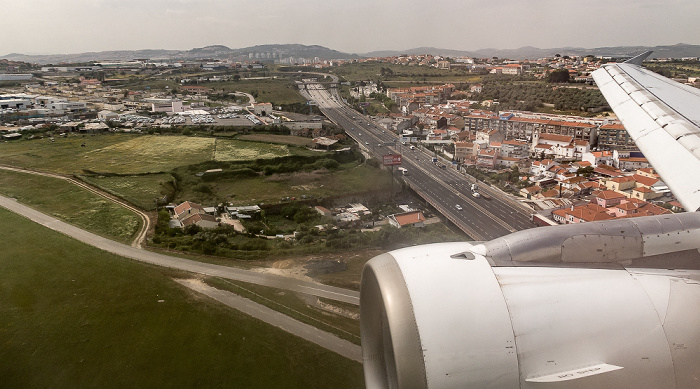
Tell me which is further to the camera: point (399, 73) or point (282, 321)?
point (399, 73)

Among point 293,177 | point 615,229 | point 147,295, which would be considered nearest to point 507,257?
point 615,229

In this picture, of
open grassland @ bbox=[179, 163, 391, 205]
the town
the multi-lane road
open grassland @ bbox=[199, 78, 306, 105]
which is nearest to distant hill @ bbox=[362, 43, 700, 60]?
the town

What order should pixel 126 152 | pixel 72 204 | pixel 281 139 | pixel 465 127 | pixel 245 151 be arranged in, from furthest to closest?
pixel 465 127 → pixel 281 139 → pixel 245 151 → pixel 126 152 → pixel 72 204

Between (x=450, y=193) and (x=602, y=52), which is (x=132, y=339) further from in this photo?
(x=602, y=52)

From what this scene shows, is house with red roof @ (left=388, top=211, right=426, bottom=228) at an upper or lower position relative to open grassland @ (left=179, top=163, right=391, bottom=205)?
lower

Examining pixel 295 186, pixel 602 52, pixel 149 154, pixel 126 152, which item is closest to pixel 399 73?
pixel 149 154

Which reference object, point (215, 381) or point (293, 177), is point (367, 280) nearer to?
point (215, 381)

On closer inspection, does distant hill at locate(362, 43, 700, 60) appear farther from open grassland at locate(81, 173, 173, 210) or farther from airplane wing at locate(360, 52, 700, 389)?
airplane wing at locate(360, 52, 700, 389)
